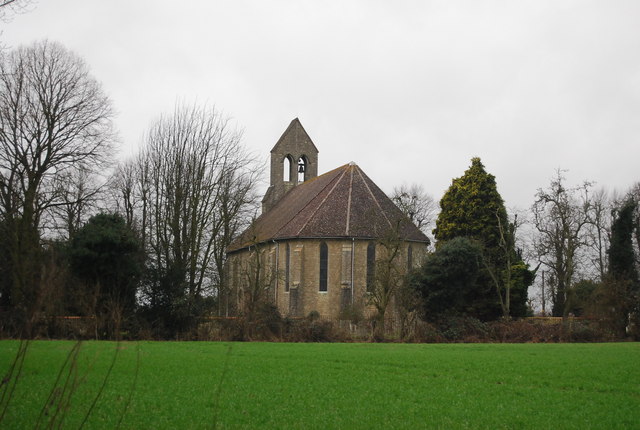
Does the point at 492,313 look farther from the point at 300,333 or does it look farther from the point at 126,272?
the point at 126,272

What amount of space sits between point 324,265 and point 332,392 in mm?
29235

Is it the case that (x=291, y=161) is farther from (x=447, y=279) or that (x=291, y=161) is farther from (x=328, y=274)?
(x=447, y=279)

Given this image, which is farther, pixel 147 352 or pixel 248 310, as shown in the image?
pixel 248 310

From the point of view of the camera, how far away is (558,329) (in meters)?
29.7

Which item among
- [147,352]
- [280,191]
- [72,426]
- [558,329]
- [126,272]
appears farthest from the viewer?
[280,191]

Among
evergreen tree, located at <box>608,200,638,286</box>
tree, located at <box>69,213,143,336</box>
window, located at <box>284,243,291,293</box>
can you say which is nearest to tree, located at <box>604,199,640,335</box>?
evergreen tree, located at <box>608,200,638,286</box>

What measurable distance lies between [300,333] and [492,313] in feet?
40.5

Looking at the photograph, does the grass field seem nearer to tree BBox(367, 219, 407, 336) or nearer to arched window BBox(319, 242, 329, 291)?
tree BBox(367, 219, 407, 336)

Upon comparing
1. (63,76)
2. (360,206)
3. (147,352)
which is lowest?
(147,352)

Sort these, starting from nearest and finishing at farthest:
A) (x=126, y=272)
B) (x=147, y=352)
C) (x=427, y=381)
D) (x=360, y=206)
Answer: (x=427, y=381) < (x=147, y=352) < (x=126, y=272) < (x=360, y=206)

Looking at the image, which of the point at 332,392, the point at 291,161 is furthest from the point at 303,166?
the point at 332,392

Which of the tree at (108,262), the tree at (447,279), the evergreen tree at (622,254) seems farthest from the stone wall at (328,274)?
the tree at (108,262)

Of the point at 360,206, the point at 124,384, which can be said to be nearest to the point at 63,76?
the point at 360,206

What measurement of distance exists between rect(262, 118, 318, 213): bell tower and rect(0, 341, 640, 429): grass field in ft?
115
